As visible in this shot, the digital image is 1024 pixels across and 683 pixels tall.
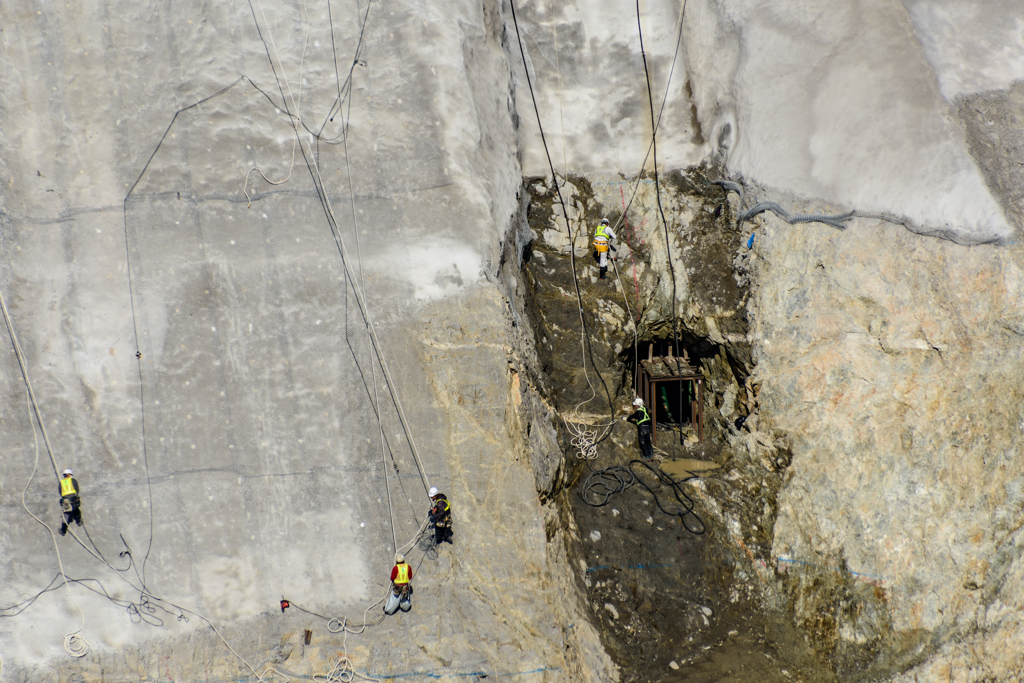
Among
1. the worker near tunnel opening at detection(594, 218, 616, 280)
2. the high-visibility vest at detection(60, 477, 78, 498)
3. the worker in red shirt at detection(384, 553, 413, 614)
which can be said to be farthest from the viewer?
the worker near tunnel opening at detection(594, 218, 616, 280)

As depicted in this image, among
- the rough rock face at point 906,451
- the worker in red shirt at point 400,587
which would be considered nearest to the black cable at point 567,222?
the rough rock face at point 906,451

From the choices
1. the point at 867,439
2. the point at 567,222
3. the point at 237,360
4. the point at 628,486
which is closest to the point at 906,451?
the point at 867,439

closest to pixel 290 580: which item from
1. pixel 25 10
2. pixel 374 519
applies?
pixel 374 519

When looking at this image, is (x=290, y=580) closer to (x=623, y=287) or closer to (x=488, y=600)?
(x=488, y=600)

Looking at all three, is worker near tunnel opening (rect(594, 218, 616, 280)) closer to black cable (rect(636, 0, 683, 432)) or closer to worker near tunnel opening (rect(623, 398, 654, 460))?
black cable (rect(636, 0, 683, 432))

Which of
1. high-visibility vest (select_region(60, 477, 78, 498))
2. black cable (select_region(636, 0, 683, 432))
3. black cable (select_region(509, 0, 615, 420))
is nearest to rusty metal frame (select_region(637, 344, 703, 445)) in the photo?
black cable (select_region(636, 0, 683, 432))

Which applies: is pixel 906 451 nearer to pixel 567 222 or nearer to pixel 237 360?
pixel 567 222
